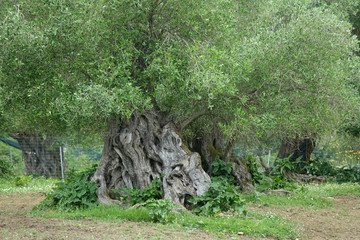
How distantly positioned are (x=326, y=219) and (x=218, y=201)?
107 inches

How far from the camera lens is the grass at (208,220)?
7961 mm

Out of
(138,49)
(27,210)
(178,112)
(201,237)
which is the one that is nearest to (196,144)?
(178,112)

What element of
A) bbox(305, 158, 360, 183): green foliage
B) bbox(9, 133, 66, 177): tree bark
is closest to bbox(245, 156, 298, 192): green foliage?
bbox(305, 158, 360, 183): green foliage

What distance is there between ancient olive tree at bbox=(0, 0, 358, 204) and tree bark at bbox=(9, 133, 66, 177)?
821 cm

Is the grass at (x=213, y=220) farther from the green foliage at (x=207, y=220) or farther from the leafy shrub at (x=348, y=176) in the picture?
the leafy shrub at (x=348, y=176)

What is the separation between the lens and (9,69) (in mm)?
8398

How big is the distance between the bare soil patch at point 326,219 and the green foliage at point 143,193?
2333 mm

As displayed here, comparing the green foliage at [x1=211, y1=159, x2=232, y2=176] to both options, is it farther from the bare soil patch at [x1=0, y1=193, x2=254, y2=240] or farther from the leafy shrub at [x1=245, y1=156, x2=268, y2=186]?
the bare soil patch at [x1=0, y1=193, x2=254, y2=240]

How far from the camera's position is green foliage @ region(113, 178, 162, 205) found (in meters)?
9.64

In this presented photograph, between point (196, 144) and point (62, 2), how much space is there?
6.61 m

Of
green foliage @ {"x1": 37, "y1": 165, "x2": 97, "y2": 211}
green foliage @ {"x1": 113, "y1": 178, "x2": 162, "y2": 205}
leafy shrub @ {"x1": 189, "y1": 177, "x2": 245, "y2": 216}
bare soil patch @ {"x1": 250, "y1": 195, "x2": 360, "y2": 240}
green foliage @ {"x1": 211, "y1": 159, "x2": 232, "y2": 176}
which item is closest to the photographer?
bare soil patch @ {"x1": 250, "y1": 195, "x2": 360, "y2": 240}

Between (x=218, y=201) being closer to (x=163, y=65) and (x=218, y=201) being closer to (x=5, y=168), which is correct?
(x=163, y=65)

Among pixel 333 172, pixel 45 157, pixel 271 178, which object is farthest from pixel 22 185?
pixel 333 172

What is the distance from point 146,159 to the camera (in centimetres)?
1027
